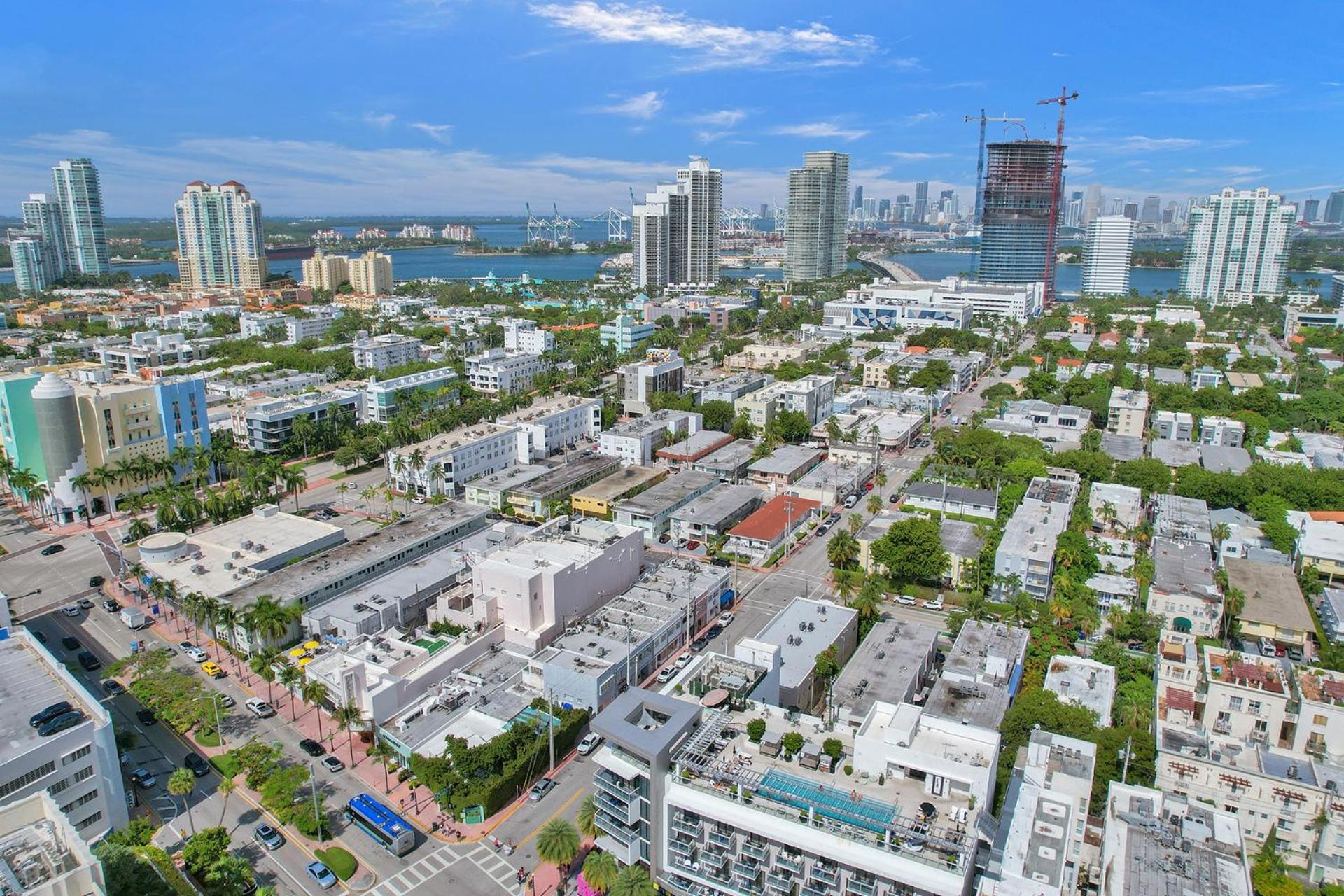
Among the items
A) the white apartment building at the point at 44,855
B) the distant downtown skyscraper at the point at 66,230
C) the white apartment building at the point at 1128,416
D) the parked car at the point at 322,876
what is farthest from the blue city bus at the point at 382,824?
the distant downtown skyscraper at the point at 66,230


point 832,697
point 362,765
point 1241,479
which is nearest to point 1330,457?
point 1241,479

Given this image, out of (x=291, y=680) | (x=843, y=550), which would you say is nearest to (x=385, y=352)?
(x=843, y=550)

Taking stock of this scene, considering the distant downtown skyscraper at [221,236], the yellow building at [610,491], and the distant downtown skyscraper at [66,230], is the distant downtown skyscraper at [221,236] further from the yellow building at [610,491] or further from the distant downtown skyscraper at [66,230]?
the yellow building at [610,491]

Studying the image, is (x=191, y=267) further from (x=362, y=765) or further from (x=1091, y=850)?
(x=1091, y=850)

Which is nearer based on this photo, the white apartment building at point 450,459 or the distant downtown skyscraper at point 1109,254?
the white apartment building at point 450,459

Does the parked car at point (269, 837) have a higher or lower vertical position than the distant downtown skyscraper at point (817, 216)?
lower
